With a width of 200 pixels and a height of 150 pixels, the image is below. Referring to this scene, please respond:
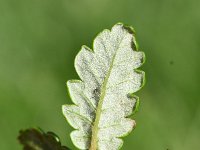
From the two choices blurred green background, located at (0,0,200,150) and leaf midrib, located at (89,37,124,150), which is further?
blurred green background, located at (0,0,200,150)

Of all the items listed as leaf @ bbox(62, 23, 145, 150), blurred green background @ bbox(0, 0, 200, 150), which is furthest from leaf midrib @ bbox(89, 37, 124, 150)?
blurred green background @ bbox(0, 0, 200, 150)

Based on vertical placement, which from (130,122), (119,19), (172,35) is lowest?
(130,122)

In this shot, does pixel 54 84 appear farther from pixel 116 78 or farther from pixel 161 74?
pixel 116 78

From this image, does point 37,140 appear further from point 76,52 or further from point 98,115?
point 76,52

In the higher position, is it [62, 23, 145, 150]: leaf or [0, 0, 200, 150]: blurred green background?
[0, 0, 200, 150]: blurred green background

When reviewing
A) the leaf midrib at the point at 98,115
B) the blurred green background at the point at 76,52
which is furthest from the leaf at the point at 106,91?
the blurred green background at the point at 76,52

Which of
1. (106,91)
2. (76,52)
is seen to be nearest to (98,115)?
(106,91)

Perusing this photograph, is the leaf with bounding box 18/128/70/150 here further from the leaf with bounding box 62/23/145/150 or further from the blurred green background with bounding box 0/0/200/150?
the blurred green background with bounding box 0/0/200/150

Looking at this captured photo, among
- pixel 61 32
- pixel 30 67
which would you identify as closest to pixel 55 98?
pixel 30 67
